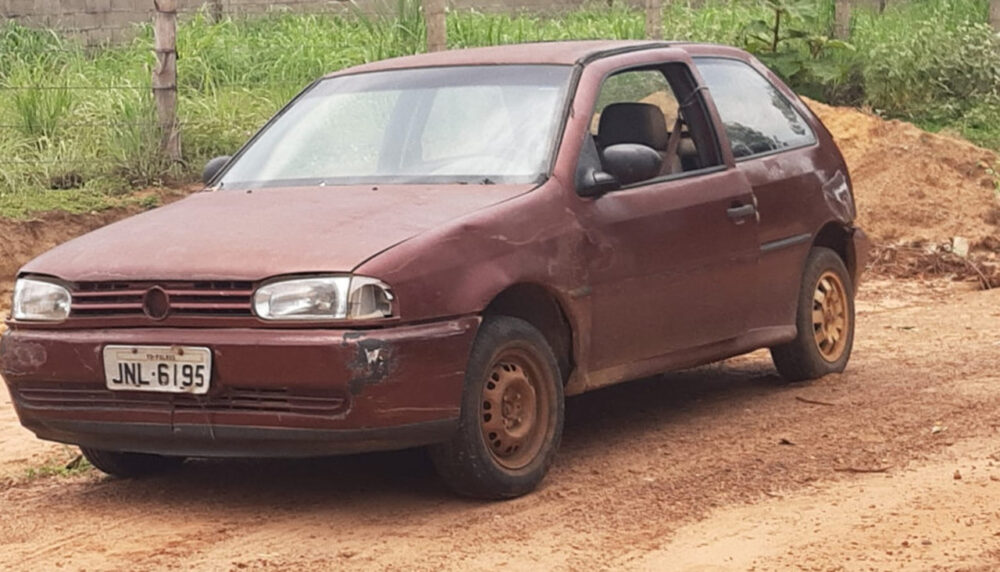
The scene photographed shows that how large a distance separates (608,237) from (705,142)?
118 cm

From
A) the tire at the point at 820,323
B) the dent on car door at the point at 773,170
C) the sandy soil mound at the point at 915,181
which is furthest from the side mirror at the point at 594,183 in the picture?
the sandy soil mound at the point at 915,181

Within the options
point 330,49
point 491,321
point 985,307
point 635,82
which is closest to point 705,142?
point 635,82

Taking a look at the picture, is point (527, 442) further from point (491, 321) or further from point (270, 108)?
point (270, 108)

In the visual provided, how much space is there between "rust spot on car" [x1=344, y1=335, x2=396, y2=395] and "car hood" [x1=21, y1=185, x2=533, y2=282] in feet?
0.86

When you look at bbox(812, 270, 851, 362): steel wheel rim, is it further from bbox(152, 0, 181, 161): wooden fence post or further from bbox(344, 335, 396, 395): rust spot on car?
bbox(152, 0, 181, 161): wooden fence post

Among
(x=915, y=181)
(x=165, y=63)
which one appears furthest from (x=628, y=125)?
(x=915, y=181)

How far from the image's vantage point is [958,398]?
28.1 ft

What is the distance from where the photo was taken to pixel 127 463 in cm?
739

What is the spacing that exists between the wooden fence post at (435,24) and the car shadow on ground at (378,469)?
17.7 ft

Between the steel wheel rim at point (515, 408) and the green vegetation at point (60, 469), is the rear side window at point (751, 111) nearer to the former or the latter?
the steel wheel rim at point (515, 408)

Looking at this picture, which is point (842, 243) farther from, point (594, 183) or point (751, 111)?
point (594, 183)

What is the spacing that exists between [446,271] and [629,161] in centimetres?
121

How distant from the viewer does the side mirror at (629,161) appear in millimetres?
7461

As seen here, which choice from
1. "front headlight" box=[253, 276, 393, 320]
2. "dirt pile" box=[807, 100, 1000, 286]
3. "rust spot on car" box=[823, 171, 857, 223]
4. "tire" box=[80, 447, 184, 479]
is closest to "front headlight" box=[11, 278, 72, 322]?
"tire" box=[80, 447, 184, 479]
